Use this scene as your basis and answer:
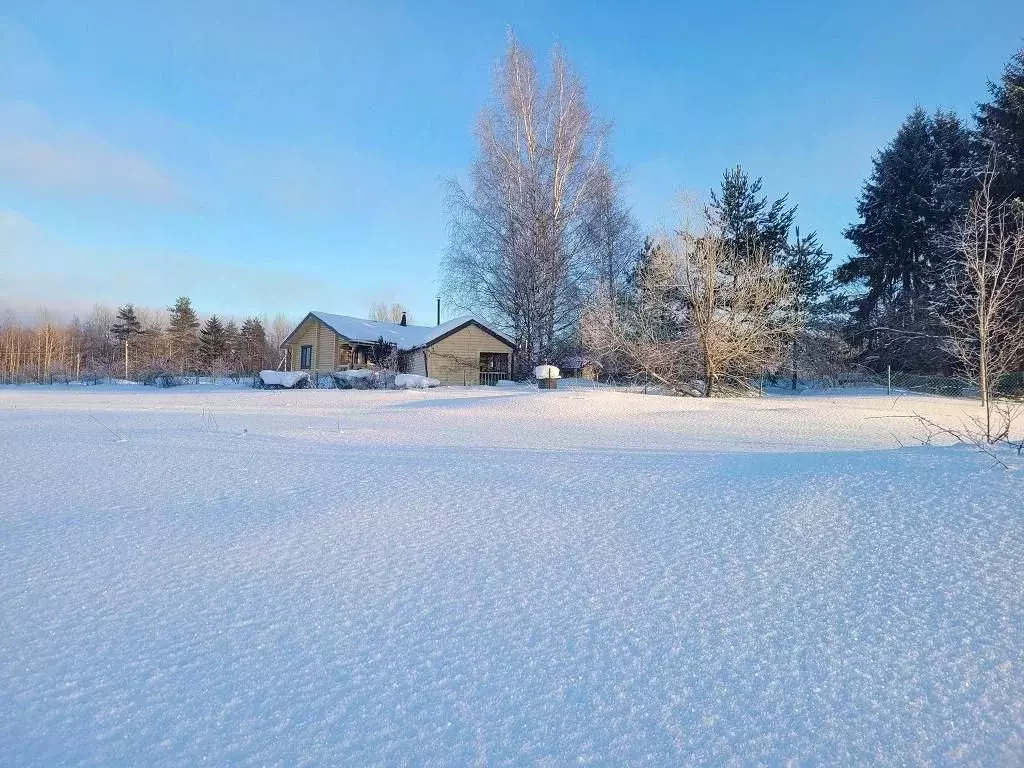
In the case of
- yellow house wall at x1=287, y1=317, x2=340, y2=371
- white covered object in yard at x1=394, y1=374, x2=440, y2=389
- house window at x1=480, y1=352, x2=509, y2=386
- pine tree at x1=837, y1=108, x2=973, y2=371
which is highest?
pine tree at x1=837, y1=108, x2=973, y2=371

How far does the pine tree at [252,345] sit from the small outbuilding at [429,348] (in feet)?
91.8

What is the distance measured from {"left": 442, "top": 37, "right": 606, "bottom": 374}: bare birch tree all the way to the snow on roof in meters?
3.09

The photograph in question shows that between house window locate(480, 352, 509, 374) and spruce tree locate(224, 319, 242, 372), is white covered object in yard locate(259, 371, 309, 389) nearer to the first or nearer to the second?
house window locate(480, 352, 509, 374)

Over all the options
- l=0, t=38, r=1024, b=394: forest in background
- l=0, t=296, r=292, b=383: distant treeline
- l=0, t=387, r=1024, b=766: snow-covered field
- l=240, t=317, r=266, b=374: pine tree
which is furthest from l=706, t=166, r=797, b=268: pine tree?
Answer: l=240, t=317, r=266, b=374: pine tree

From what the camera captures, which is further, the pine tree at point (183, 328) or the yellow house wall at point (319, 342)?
the pine tree at point (183, 328)

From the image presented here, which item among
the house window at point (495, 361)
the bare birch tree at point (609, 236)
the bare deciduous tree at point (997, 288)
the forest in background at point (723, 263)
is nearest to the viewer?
the bare deciduous tree at point (997, 288)

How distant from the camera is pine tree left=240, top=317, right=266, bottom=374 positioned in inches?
1963

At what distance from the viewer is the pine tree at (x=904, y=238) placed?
21.0 m

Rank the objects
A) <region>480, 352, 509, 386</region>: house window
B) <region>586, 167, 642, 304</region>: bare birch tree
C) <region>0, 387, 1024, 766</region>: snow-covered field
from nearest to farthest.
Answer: <region>0, 387, 1024, 766</region>: snow-covered field
<region>586, 167, 642, 304</region>: bare birch tree
<region>480, 352, 509, 386</region>: house window

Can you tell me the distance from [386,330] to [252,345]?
3308cm

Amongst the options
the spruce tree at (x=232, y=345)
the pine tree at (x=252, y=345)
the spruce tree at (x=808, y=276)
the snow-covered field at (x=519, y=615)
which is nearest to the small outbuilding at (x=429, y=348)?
the spruce tree at (x=808, y=276)

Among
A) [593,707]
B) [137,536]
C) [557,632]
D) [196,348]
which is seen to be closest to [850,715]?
[593,707]

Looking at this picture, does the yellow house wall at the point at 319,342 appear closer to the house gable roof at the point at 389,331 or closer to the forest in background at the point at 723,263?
the house gable roof at the point at 389,331

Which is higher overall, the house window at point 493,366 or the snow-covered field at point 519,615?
the house window at point 493,366
